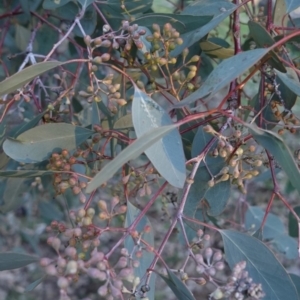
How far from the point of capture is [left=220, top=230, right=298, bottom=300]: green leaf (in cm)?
103

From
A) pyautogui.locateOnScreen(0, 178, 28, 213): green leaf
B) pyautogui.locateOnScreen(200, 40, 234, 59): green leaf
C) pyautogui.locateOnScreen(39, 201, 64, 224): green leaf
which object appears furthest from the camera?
pyautogui.locateOnScreen(39, 201, 64, 224): green leaf

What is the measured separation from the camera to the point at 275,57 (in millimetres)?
986

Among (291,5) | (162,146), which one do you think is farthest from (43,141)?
(291,5)

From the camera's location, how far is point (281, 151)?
0.85 meters

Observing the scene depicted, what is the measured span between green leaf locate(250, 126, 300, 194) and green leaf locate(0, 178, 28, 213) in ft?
2.93

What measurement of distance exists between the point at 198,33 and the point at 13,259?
23.7 inches

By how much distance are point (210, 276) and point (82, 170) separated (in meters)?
0.93

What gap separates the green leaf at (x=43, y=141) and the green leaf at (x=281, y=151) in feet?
1.36

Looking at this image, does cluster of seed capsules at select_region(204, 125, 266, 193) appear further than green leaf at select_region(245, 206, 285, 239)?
No

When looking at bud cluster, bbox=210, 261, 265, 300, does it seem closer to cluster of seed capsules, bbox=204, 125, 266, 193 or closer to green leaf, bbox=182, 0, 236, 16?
cluster of seed capsules, bbox=204, 125, 266, 193

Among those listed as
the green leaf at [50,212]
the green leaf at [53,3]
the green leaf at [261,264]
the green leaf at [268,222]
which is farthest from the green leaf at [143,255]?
the green leaf at [50,212]

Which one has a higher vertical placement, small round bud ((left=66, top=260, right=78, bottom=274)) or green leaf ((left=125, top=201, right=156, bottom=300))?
small round bud ((left=66, top=260, right=78, bottom=274))

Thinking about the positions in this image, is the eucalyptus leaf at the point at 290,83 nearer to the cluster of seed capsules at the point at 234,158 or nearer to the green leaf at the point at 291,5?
the cluster of seed capsules at the point at 234,158

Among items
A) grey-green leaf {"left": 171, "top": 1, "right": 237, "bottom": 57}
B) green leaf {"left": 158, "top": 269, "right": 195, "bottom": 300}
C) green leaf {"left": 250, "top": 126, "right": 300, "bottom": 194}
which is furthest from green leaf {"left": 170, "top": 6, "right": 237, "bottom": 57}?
green leaf {"left": 158, "top": 269, "right": 195, "bottom": 300}
